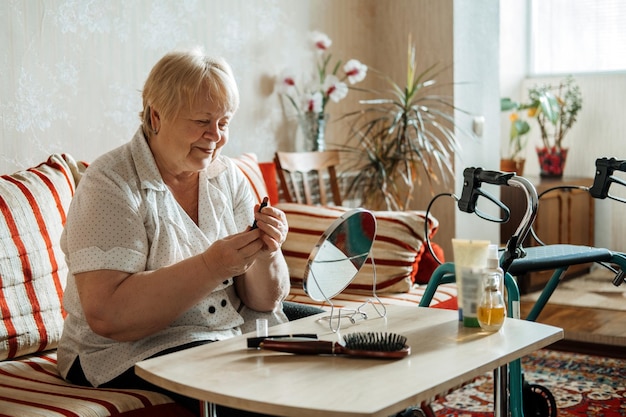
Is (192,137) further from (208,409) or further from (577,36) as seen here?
(577,36)

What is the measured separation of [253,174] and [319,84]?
93 centimetres

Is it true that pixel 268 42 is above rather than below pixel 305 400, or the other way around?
above

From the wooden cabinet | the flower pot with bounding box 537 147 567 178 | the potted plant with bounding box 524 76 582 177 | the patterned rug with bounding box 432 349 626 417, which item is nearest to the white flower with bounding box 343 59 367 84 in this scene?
the patterned rug with bounding box 432 349 626 417

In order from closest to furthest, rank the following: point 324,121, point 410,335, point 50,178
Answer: point 410,335 → point 50,178 → point 324,121

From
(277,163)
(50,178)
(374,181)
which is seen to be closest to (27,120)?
(50,178)

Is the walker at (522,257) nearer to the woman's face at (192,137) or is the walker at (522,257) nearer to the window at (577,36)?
the woman's face at (192,137)

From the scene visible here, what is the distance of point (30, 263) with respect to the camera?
2.09 m

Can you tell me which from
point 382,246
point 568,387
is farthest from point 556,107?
point 382,246

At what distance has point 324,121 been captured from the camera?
3.57 metres

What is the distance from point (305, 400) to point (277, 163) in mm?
2155

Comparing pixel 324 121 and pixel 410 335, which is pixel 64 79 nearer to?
pixel 324 121

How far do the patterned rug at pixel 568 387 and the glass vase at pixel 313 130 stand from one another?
1.17 meters

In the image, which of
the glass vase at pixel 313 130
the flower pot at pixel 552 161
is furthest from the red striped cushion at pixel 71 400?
the flower pot at pixel 552 161

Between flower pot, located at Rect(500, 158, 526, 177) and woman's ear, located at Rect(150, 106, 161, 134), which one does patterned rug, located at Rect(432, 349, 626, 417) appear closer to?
woman's ear, located at Rect(150, 106, 161, 134)
